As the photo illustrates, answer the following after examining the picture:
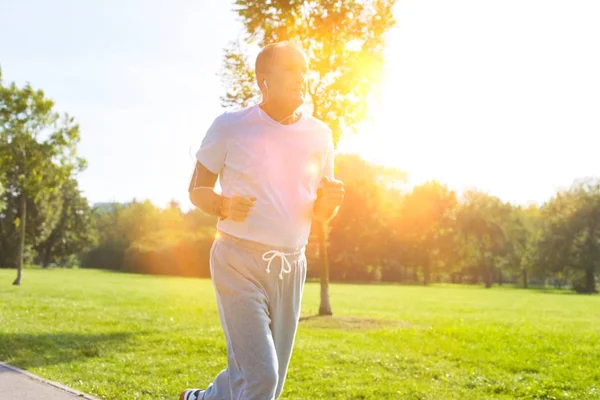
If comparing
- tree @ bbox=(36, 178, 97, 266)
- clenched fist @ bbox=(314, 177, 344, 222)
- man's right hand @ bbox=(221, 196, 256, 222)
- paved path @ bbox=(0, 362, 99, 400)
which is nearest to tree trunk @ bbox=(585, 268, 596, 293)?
A: tree @ bbox=(36, 178, 97, 266)

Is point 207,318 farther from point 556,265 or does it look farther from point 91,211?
point 91,211

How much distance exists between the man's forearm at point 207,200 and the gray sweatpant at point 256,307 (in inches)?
7.5

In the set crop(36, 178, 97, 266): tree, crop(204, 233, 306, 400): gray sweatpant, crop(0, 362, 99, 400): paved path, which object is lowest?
crop(0, 362, 99, 400): paved path

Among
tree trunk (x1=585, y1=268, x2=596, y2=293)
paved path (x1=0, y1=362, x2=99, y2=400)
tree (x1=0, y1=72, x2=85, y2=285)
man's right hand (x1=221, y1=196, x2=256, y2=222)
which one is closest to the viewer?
man's right hand (x1=221, y1=196, x2=256, y2=222)

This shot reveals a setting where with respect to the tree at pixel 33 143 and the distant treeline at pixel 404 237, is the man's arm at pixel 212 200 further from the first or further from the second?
the distant treeline at pixel 404 237

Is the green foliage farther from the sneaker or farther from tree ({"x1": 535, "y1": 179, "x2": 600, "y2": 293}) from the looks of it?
tree ({"x1": 535, "y1": 179, "x2": 600, "y2": 293})

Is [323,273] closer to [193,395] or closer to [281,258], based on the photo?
[193,395]

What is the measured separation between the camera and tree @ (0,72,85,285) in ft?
94.0

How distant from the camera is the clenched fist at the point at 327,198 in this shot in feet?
12.8

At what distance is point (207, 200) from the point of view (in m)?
3.67

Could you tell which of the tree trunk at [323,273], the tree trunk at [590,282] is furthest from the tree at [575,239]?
the tree trunk at [323,273]

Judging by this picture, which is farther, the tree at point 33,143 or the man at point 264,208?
the tree at point 33,143

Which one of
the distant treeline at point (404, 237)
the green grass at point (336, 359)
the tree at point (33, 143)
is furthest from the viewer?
the distant treeline at point (404, 237)

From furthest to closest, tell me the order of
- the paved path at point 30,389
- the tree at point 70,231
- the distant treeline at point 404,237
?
the tree at point 70,231
the distant treeline at point 404,237
the paved path at point 30,389
